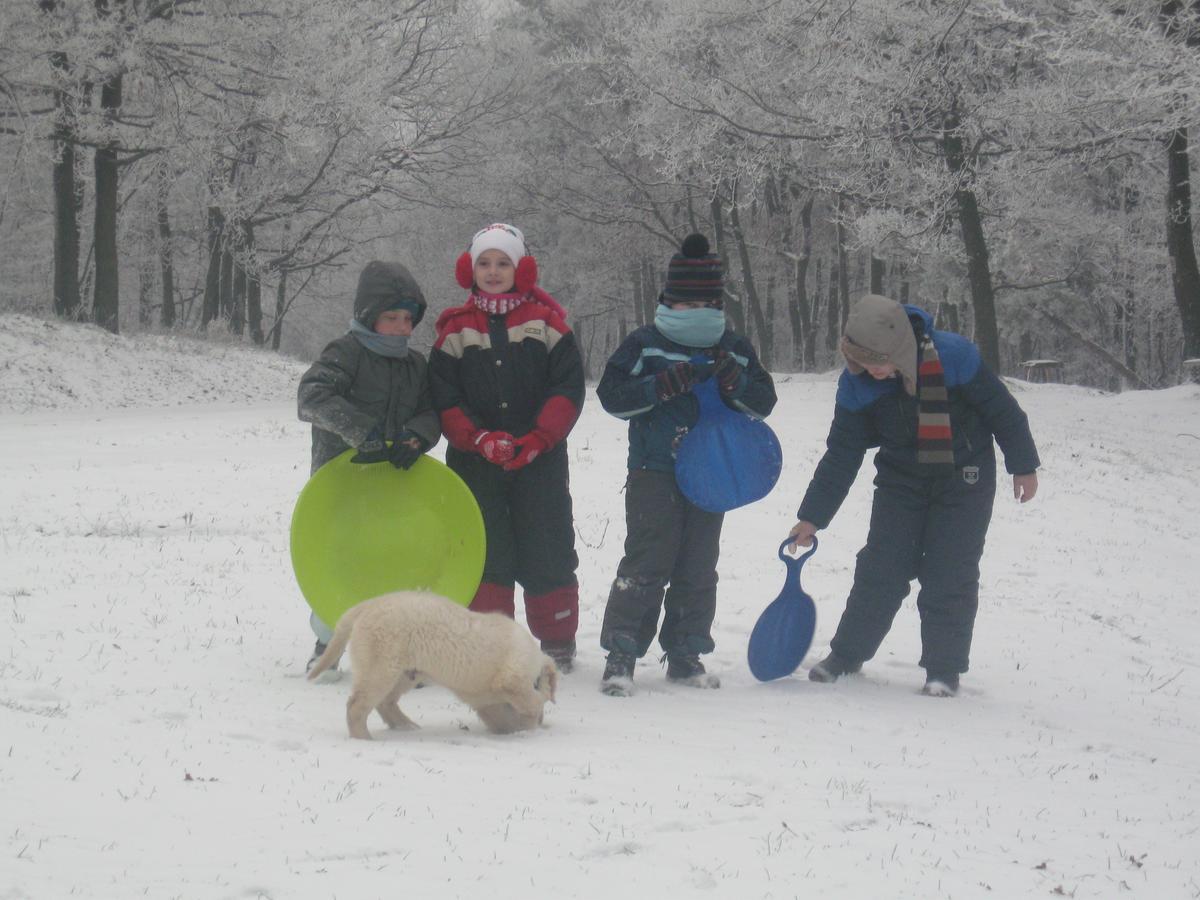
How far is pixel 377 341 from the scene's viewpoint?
5.88m

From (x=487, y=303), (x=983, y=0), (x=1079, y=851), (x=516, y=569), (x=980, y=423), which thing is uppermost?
(x=983, y=0)

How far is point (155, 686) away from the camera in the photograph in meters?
5.08

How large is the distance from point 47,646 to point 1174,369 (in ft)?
142

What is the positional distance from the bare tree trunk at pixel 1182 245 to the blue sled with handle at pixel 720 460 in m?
15.9

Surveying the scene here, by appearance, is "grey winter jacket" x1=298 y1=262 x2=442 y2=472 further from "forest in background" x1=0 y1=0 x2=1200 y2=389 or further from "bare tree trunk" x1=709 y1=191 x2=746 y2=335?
"bare tree trunk" x1=709 y1=191 x2=746 y2=335

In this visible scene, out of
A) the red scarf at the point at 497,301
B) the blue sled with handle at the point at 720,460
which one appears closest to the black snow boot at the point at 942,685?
the blue sled with handle at the point at 720,460

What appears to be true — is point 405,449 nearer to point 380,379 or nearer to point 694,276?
point 380,379

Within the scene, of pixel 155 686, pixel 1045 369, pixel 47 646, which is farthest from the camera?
pixel 1045 369

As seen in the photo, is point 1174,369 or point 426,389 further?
point 1174,369

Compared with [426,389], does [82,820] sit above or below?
below

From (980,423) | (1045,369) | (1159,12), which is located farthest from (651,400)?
(1045,369)

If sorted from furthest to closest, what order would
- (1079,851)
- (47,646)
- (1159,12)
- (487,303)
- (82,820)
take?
1. (1159,12)
2. (487,303)
3. (47,646)
4. (1079,851)
5. (82,820)

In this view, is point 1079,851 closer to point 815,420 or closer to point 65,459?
point 65,459

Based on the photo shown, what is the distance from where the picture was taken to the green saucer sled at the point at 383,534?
5742mm
